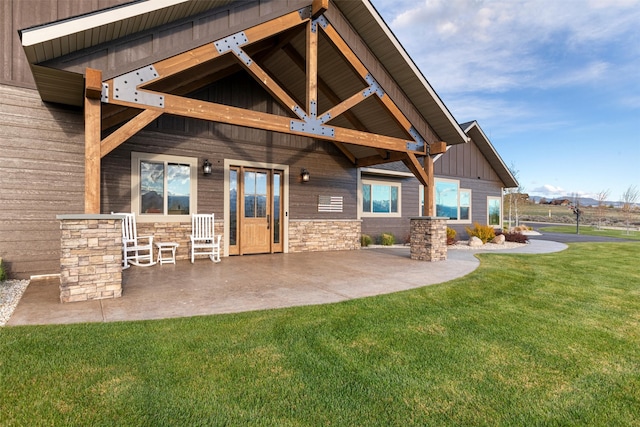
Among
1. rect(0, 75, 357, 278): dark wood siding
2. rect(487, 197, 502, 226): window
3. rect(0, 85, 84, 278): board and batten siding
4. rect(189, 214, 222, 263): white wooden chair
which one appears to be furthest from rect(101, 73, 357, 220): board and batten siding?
rect(487, 197, 502, 226): window

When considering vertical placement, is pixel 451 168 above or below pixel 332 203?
above

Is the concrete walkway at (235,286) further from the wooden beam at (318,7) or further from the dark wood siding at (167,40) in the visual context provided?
the wooden beam at (318,7)

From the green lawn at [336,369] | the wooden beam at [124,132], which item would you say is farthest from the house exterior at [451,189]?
the green lawn at [336,369]

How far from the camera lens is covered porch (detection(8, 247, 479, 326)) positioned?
3506mm

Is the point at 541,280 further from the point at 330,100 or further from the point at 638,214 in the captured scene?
the point at 638,214

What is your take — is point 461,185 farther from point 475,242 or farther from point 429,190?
point 429,190

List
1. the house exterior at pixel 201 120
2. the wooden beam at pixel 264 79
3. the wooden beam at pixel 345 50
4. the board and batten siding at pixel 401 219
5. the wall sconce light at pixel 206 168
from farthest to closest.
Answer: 1. the board and batten siding at pixel 401 219
2. the wall sconce light at pixel 206 168
3. the wooden beam at pixel 345 50
4. the wooden beam at pixel 264 79
5. the house exterior at pixel 201 120

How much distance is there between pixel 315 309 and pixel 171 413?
2005 mm

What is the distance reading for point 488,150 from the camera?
13992mm

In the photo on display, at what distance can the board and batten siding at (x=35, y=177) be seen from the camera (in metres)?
5.14

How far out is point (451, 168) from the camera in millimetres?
13219

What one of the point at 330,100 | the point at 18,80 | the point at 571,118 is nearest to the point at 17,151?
the point at 18,80

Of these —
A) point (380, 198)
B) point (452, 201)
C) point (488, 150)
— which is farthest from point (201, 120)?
point (488, 150)

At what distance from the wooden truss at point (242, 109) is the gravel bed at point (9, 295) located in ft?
4.24
